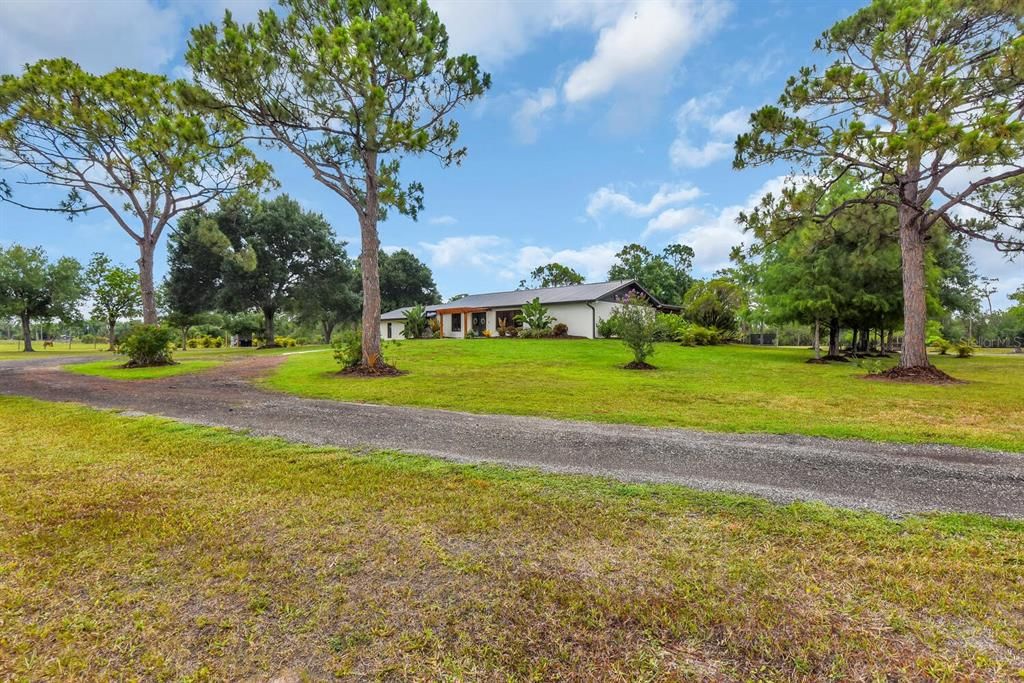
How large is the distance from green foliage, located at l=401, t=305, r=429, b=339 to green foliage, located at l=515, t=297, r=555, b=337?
753cm

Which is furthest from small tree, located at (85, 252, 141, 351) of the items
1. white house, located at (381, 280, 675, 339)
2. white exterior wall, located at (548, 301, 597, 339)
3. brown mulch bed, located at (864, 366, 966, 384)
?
brown mulch bed, located at (864, 366, 966, 384)

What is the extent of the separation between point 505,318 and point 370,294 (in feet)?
59.6

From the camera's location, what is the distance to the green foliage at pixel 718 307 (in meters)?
28.5

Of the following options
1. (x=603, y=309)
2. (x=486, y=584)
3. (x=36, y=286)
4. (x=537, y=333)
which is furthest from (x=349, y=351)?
(x=36, y=286)

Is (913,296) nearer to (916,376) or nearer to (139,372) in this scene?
(916,376)

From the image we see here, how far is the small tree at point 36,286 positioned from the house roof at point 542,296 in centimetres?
2622

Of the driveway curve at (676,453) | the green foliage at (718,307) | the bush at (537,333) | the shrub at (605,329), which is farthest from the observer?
the green foliage at (718,307)

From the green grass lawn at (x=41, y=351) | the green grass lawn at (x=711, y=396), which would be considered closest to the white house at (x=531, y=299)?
the green grass lawn at (x=711, y=396)

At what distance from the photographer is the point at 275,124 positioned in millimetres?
12508

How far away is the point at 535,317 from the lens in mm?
27375

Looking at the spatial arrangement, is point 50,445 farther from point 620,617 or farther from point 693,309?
point 693,309

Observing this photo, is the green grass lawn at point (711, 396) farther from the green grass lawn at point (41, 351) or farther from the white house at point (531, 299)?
the green grass lawn at point (41, 351)

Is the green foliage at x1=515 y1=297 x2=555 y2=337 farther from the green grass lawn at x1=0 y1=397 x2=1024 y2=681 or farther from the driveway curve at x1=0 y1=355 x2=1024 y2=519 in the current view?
the green grass lawn at x1=0 y1=397 x2=1024 y2=681

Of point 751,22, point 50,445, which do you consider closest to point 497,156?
point 751,22
